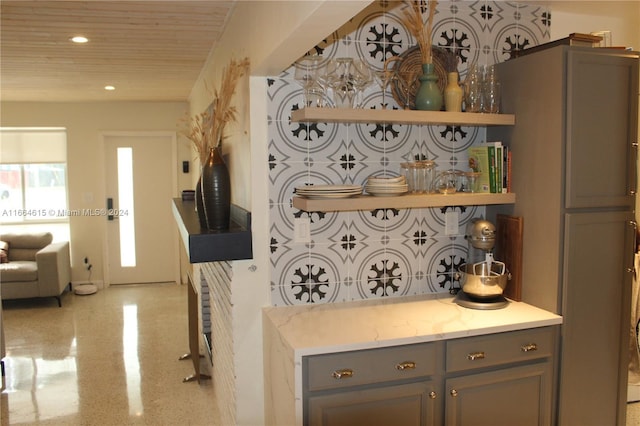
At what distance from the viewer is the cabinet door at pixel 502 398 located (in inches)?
93.2

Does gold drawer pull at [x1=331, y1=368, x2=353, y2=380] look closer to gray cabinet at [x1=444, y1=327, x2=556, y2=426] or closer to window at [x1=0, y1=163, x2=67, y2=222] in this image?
gray cabinet at [x1=444, y1=327, x2=556, y2=426]

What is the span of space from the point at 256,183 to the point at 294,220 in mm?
270

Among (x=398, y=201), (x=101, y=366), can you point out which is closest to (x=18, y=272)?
(x=101, y=366)

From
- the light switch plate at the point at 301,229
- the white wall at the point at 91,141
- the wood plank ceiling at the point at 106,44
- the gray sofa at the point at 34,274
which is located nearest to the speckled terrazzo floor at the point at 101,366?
the gray sofa at the point at 34,274

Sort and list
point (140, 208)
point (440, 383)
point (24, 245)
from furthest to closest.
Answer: point (140, 208)
point (24, 245)
point (440, 383)

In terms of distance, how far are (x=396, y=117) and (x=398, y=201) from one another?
0.40 meters

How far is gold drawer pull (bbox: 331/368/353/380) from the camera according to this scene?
2.19m

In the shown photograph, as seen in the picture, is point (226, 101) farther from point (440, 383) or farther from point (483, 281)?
point (440, 383)

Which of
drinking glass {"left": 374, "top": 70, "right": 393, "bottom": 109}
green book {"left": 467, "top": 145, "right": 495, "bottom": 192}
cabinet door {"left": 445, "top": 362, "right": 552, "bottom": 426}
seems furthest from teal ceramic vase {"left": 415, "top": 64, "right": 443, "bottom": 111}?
cabinet door {"left": 445, "top": 362, "right": 552, "bottom": 426}

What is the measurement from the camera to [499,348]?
242 centimetres

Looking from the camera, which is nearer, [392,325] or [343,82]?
[392,325]

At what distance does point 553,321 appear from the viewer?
2502 mm

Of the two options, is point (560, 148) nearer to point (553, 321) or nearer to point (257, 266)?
A: point (553, 321)

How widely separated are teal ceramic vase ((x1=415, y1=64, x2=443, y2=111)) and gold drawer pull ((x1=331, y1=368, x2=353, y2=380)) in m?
1.31
